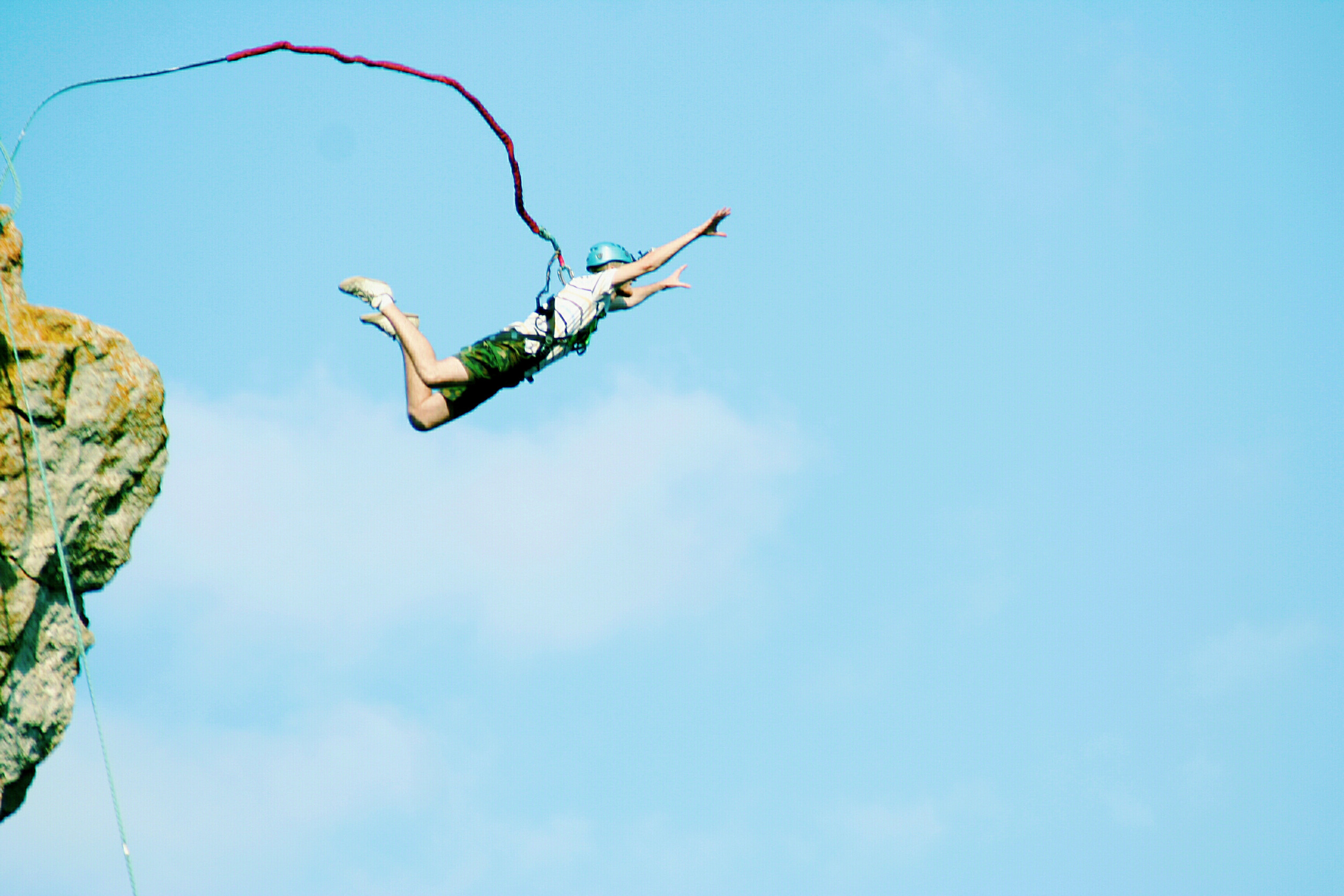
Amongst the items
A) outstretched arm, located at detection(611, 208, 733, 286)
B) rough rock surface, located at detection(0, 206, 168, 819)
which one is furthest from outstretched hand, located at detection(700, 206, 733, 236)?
rough rock surface, located at detection(0, 206, 168, 819)

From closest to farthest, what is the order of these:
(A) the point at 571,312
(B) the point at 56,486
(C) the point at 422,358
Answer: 1. (B) the point at 56,486
2. (C) the point at 422,358
3. (A) the point at 571,312

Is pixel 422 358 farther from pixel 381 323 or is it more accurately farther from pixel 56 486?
pixel 56 486

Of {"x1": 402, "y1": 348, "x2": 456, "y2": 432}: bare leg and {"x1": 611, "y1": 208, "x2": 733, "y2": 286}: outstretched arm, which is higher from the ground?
{"x1": 611, "y1": 208, "x2": 733, "y2": 286}: outstretched arm

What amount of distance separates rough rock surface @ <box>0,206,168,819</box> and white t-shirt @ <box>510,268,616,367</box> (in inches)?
103

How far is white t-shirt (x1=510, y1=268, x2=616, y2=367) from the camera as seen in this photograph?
394 inches

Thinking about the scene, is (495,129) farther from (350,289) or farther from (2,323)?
(2,323)

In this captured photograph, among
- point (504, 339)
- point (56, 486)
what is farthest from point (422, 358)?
point (56, 486)

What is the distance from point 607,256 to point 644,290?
0.62 m

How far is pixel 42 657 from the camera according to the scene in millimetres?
9500

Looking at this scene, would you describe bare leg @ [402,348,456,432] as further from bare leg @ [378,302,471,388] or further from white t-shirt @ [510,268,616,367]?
white t-shirt @ [510,268,616,367]

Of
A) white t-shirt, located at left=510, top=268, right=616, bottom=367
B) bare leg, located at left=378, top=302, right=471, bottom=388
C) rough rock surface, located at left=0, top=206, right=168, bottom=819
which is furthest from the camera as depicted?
white t-shirt, located at left=510, top=268, right=616, bottom=367

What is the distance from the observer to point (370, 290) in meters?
9.73

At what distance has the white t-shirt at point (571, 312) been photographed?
10008 mm

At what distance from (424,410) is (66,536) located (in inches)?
98.0
